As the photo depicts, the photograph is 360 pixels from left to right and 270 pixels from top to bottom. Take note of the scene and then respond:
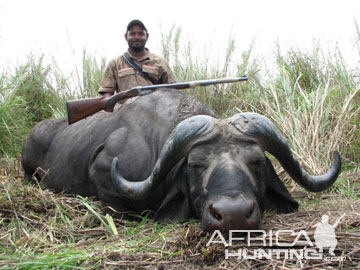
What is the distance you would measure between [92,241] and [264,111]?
4.02m

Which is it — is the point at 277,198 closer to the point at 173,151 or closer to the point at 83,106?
the point at 173,151

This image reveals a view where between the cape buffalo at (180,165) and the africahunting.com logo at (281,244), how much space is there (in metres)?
0.07

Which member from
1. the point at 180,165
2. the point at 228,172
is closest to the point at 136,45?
the point at 180,165

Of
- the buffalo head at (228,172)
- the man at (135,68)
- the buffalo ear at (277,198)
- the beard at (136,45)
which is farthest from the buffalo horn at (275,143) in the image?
the beard at (136,45)

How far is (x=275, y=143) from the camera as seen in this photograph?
3027 mm

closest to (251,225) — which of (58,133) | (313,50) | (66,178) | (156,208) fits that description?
(156,208)

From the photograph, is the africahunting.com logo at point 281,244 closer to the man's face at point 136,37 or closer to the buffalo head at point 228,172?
the buffalo head at point 228,172

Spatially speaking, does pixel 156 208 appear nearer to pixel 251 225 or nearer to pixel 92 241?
pixel 92 241

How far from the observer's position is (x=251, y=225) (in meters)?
2.37

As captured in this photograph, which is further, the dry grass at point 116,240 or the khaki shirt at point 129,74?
the khaki shirt at point 129,74

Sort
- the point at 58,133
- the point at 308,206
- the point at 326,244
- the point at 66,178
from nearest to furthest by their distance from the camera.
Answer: the point at 326,244 → the point at 308,206 → the point at 66,178 → the point at 58,133

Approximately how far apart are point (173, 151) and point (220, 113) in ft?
13.3

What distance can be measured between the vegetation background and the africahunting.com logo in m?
0.05

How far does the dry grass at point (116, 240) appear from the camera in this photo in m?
2.08
